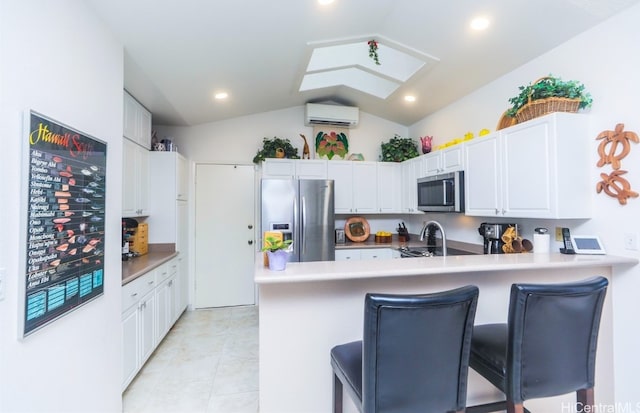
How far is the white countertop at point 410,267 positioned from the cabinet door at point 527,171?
442mm

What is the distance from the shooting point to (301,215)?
145 inches

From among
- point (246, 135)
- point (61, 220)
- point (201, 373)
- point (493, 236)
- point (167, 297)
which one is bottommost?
point (201, 373)

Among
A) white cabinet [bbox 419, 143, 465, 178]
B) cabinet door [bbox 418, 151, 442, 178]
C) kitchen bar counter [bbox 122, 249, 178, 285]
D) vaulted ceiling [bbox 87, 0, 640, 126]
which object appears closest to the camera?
vaulted ceiling [bbox 87, 0, 640, 126]

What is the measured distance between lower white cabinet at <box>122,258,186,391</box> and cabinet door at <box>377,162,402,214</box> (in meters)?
2.88

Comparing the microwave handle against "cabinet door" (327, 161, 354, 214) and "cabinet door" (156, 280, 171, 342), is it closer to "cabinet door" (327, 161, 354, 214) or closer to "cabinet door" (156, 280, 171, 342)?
"cabinet door" (327, 161, 354, 214)

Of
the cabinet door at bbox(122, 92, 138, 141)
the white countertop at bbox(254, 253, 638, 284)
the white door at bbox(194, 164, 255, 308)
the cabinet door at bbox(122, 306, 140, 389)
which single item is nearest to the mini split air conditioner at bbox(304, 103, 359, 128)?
the white door at bbox(194, 164, 255, 308)

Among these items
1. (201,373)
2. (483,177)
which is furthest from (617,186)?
(201,373)

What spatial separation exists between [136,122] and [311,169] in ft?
6.94

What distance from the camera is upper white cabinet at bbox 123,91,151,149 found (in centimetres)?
291

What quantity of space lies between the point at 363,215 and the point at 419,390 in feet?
11.4

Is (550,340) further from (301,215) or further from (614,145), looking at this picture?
(301,215)

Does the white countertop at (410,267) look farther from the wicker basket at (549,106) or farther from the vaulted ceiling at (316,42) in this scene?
the vaulted ceiling at (316,42)

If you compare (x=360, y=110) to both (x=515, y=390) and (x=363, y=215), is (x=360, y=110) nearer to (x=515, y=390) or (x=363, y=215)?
(x=363, y=215)

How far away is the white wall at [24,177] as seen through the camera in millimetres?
1146
